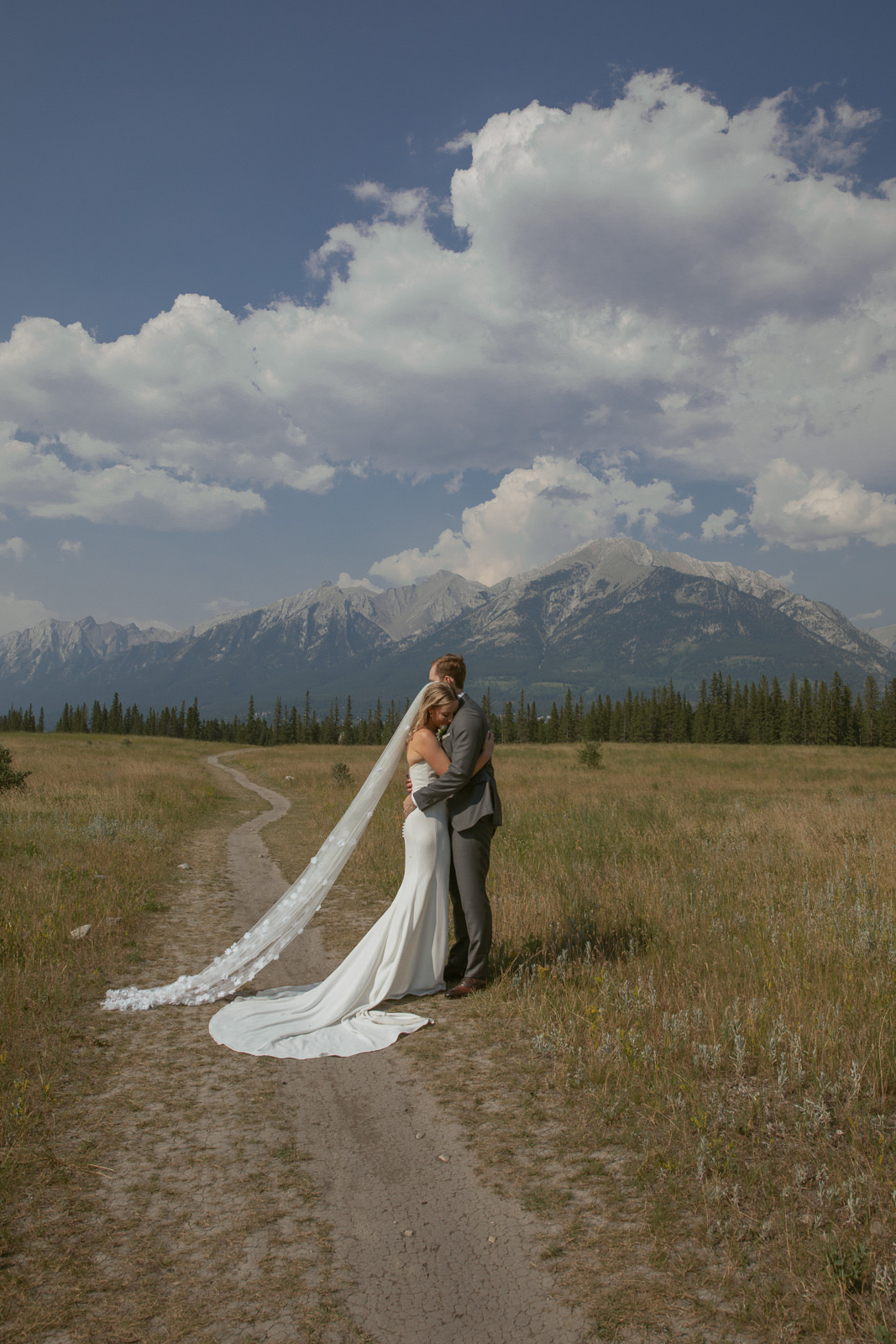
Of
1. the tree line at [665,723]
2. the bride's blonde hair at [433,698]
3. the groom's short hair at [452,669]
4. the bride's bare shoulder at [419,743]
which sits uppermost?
the groom's short hair at [452,669]

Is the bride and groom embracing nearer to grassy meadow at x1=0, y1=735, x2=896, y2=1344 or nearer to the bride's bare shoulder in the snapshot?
the bride's bare shoulder

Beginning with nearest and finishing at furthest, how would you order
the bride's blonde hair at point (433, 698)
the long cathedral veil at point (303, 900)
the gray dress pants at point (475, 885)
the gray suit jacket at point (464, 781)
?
the gray suit jacket at point (464, 781)
the gray dress pants at point (475, 885)
the bride's blonde hair at point (433, 698)
the long cathedral veil at point (303, 900)

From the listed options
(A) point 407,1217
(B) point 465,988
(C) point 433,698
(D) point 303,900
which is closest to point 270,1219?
(A) point 407,1217

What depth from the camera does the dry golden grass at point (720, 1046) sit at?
2.91 m

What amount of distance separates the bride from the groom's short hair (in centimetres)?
15

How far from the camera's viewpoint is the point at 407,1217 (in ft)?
10.7

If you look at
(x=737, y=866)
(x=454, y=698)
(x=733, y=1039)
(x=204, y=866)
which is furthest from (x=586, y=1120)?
(x=204, y=866)

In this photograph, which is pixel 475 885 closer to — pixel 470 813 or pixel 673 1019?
pixel 470 813

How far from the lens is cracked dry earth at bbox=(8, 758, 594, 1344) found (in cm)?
262

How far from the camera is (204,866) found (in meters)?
12.1

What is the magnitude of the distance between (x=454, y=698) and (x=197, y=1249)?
4.24 meters

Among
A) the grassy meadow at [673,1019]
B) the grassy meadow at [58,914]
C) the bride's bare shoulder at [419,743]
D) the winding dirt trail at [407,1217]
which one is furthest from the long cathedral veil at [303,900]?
the winding dirt trail at [407,1217]

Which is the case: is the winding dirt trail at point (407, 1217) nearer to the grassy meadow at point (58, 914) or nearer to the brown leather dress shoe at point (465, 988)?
the brown leather dress shoe at point (465, 988)

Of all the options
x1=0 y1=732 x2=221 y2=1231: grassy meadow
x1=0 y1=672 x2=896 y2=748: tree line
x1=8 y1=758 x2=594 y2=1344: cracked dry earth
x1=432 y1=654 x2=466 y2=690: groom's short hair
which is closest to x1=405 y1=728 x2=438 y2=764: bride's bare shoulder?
x1=432 y1=654 x2=466 y2=690: groom's short hair
